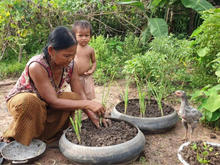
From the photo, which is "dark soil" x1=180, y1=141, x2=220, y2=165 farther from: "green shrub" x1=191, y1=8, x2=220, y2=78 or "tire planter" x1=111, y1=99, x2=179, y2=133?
"green shrub" x1=191, y1=8, x2=220, y2=78

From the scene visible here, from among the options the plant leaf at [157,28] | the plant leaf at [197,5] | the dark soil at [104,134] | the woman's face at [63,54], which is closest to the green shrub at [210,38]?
the dark soil at [104,134]

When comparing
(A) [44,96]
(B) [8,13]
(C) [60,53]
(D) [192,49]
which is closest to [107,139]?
(A) [44,96]

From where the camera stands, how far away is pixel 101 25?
7.42 m

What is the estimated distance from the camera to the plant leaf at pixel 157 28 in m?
5.79

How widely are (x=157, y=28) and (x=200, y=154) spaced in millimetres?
4090

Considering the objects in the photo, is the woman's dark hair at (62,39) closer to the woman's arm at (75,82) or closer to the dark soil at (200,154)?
the woman's arm at (75,82)

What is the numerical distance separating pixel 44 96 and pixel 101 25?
17.2ft

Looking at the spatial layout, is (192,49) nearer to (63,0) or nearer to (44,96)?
(44,96)

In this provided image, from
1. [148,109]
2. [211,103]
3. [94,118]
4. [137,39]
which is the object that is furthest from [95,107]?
[137,39]

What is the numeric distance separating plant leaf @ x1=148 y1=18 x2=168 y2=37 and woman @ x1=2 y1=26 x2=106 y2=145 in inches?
140

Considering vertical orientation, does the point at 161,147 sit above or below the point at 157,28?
below

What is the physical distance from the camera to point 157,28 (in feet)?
19.3

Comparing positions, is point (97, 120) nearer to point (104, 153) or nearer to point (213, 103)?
point (104, 153)

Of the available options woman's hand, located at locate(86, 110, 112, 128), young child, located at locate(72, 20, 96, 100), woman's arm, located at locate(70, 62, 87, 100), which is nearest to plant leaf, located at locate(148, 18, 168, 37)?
young child, located at locate(72, 20, 96, 100)
